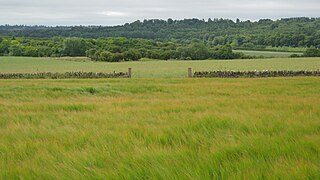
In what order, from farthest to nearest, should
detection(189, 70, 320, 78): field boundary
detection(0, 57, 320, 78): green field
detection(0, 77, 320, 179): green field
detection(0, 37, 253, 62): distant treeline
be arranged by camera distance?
detection(0, 37, 253, 62): distant treeline < detection(0, 57, 320, 78): green field < detection(189, 70, 320, 78): field boundary < detection(0, 77, 320, 179): green field

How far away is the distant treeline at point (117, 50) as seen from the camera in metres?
95.2

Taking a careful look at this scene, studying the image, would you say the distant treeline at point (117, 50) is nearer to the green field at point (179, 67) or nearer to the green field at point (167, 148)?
the green field at point (179, 67)

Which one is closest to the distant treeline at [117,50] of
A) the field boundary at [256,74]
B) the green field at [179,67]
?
the green field at [179,67]

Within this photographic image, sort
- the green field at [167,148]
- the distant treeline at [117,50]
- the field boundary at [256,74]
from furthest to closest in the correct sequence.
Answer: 1. the distant treeline at [117,50]
2. the field boundary at [256,74]
3. the green field at [167,148]

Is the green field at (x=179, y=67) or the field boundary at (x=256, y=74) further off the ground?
the field boundary at (x=256, y=74)

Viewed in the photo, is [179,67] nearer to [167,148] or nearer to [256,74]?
[256,74]

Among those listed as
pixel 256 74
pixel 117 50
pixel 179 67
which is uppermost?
pixel 117 50

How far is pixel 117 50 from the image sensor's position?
10262 cm

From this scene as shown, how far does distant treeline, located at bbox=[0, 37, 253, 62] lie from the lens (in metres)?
95.2

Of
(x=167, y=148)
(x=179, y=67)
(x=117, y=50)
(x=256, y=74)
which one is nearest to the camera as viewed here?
(x=167, y=148)

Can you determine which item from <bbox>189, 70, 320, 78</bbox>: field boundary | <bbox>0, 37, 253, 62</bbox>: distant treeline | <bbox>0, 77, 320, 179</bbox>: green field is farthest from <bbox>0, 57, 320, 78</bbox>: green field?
<bbox>0, 77, 320, 179</bbox>: green field

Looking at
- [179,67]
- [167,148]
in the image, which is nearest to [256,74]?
[179,67]

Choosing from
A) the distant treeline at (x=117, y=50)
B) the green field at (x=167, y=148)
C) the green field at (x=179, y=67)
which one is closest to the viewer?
the green field at (x=167, y=148)

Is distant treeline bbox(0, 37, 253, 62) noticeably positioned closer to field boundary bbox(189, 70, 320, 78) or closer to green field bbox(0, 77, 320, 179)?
field boundary bbox(189, 70, 320, 78)
